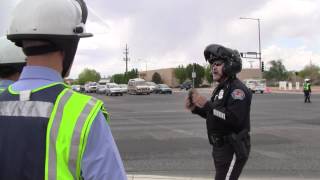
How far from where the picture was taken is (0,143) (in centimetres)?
164

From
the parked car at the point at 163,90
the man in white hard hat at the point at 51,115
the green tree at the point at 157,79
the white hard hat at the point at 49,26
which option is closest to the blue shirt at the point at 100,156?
the man in white hard hat at the point at 51,115

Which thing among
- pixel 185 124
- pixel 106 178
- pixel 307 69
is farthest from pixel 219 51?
pixel 307 69

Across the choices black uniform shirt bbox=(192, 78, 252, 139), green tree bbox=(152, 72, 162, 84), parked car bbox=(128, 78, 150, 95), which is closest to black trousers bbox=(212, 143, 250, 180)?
black uniform shirt bbox=(192, 78, 252, 139)

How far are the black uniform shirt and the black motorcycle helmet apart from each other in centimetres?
9

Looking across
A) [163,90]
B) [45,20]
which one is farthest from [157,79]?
[45,20]

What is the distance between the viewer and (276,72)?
121688 mm

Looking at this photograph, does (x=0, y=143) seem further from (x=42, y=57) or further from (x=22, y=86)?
(x=42, y=57)

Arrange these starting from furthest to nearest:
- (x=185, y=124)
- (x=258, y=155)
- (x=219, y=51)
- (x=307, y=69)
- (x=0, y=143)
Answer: (x=307, y=69) → (x=185, y=124) → (x=258, y=155) → (x=219, y=51) → (x=0, y=143)

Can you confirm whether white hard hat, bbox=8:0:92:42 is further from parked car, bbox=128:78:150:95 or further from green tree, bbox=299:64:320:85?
green tree, bbox=299:64:320:85

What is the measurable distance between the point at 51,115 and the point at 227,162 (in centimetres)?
254

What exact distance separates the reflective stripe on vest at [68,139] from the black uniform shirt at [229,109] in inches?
93.0

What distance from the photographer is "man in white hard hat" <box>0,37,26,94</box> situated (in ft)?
9.91

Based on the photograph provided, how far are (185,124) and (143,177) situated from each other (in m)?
9.98

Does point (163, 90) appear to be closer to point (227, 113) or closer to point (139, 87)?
point (139, 87)
